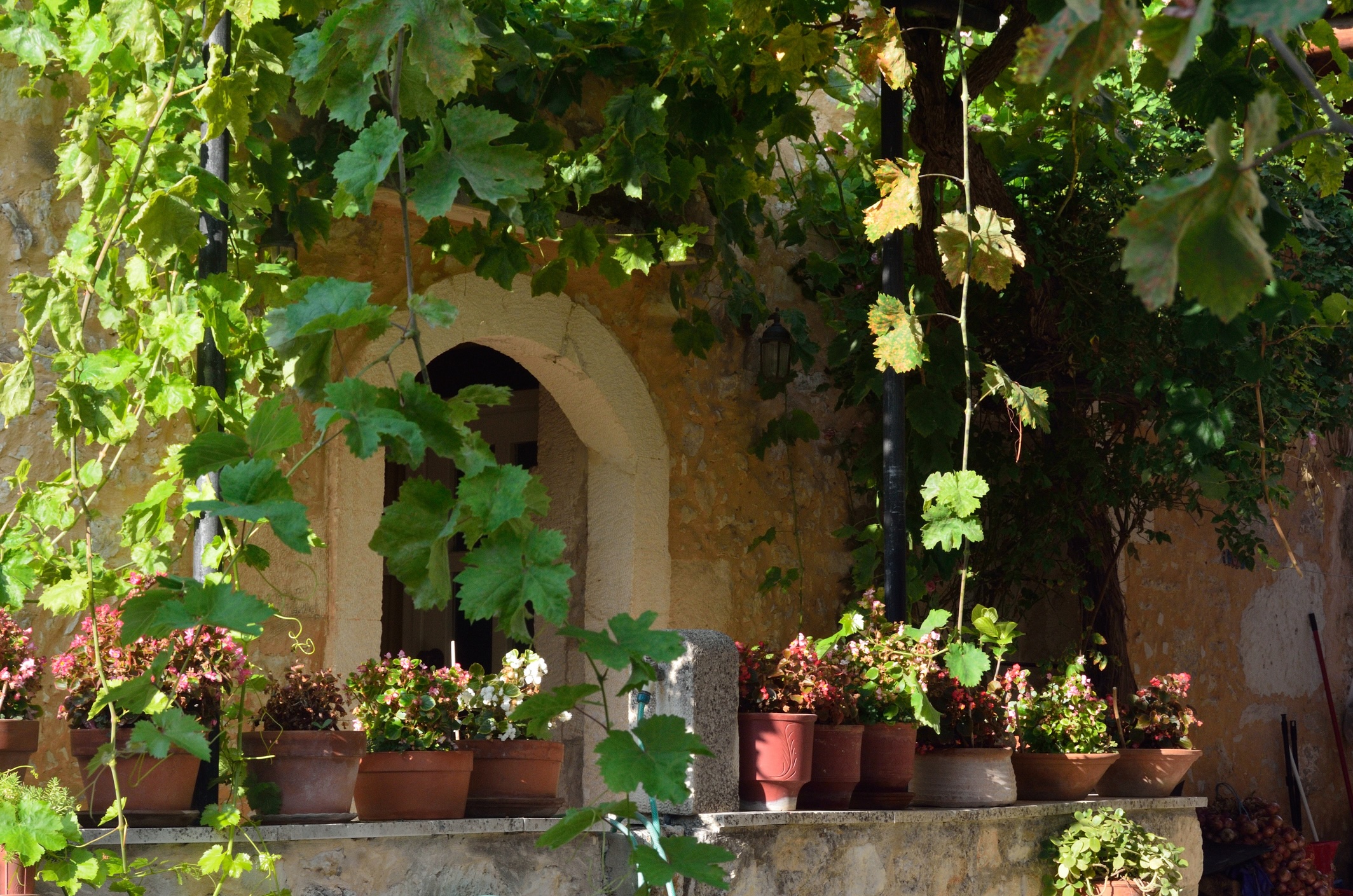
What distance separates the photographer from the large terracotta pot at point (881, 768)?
135 inches

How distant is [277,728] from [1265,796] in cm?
622

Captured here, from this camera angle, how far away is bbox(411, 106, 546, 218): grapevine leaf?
1736 millimetres

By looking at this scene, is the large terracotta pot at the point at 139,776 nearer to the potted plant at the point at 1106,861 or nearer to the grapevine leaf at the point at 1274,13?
the grapevine leaf at the point at 1274,13

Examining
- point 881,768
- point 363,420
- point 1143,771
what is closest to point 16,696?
point 363,420

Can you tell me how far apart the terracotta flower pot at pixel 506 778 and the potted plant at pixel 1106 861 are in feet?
5.47

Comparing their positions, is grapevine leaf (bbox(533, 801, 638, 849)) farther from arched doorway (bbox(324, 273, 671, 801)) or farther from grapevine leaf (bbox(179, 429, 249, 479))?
arched doorway (bbox(324, 273, 671, 801))

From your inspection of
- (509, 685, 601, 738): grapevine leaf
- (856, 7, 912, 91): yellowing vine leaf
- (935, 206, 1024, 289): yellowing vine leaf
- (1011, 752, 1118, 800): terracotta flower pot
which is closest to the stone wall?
(1011, 752, 1118, 800): terracotta flower pot

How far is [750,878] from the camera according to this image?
2.94 meters

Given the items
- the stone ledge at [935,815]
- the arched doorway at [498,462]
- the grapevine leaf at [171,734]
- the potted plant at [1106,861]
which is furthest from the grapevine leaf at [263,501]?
the arched doorway at [498,462]

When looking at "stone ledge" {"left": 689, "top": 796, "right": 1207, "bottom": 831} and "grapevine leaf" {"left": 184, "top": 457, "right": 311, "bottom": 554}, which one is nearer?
"grapevine leaf" {"left": 184, "top": 457, "right": 311, "bottom": 554}

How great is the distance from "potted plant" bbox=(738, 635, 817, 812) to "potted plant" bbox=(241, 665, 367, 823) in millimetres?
882

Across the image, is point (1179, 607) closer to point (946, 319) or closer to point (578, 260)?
point (946, 319)

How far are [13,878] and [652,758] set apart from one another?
1324mm

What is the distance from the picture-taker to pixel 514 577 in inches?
58.3
